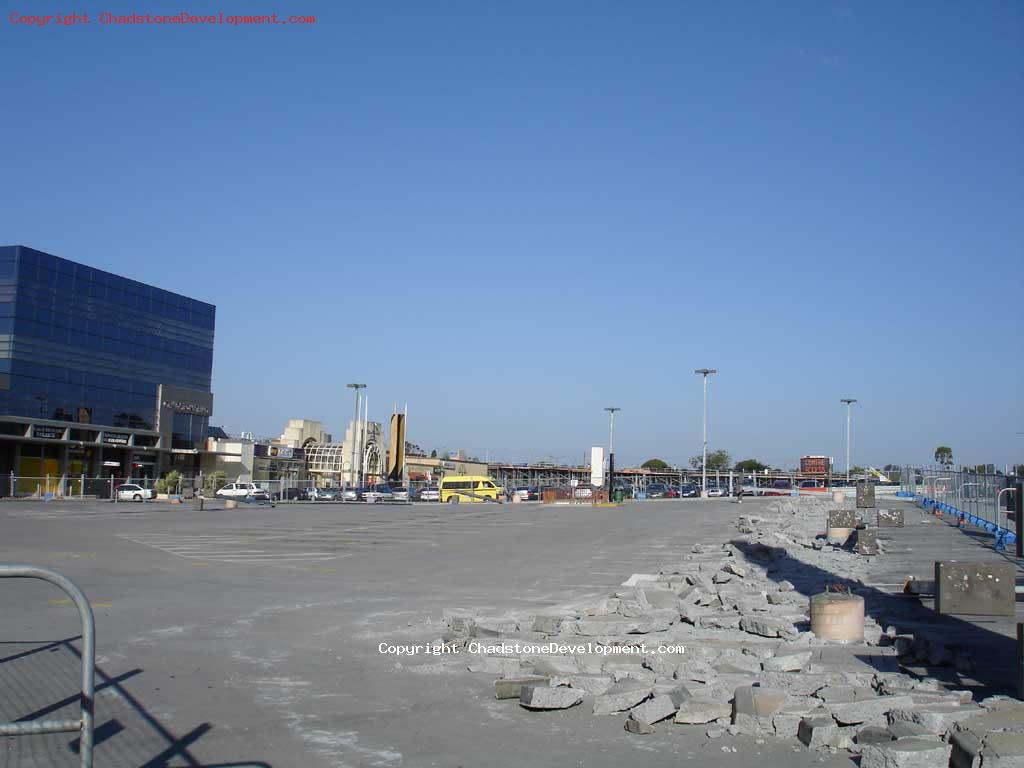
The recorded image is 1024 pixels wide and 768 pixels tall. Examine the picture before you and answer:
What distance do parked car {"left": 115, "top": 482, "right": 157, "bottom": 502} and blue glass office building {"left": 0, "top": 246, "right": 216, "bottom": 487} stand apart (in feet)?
17.1

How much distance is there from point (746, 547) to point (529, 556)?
20.3 feet

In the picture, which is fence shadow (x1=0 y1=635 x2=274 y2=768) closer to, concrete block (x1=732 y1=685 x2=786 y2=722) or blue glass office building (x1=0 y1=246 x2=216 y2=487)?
concrete block (x1=732 y1=685 x2=786 y2=722)

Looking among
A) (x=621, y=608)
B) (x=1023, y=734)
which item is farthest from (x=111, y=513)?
(x=1023, y=734)

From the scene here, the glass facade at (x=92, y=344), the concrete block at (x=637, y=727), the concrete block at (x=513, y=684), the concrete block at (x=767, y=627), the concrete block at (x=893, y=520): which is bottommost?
the concrete block at (x=637, y=727)

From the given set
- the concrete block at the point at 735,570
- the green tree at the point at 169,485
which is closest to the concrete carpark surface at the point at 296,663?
the concrete block at the point at 735,570

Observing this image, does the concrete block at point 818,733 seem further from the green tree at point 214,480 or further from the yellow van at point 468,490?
the green tree at point 214,480

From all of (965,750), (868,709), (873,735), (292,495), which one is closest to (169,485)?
(292,495)

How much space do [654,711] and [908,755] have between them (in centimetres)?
218

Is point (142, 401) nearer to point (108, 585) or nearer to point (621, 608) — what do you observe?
point (108, 585)

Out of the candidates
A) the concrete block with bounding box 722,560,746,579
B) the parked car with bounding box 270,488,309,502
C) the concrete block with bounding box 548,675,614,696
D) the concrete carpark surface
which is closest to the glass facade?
the parked car with bounding box 270,488,309,502

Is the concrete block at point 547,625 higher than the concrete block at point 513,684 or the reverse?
higher

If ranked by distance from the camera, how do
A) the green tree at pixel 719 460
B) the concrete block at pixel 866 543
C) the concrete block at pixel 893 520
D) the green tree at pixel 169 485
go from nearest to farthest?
the concrete block at pixel 866 543 → the concrete block at pixel 893 520 → the green tree at pixel 169 485 → the green tree at pixel 719 460

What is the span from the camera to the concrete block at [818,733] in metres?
7.34

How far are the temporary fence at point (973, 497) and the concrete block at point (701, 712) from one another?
11901mm
